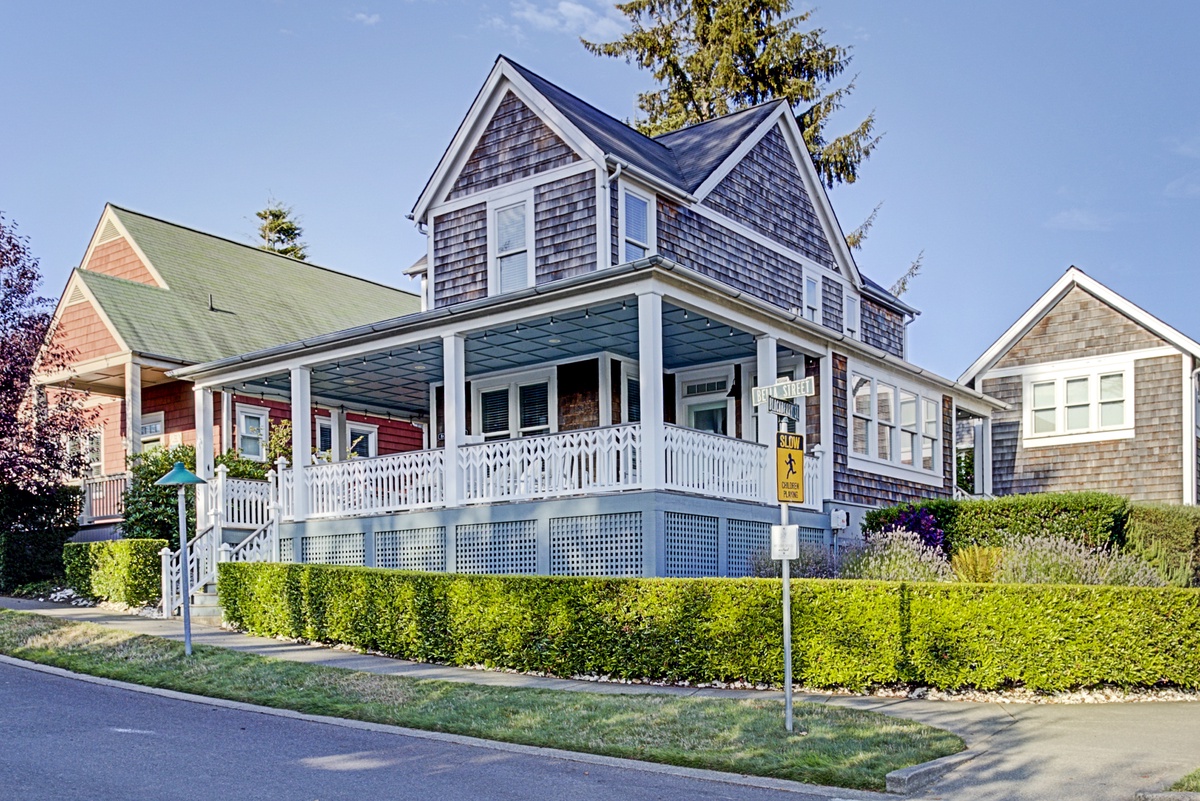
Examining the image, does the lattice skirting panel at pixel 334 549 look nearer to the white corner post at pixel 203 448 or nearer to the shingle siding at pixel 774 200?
the white corner post at pixel 203 448

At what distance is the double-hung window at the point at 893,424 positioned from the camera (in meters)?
20.8

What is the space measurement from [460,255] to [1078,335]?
15.4 meters

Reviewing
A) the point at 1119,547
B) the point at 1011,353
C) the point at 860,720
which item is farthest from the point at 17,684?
the point at 1011,353

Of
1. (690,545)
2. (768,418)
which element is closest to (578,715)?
(690,545)

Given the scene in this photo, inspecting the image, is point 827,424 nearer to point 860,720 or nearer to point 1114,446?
point 860,720

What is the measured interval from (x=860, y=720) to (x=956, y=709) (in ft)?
5.03

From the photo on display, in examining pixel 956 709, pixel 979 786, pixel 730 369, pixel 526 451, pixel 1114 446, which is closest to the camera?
pixel 979 786

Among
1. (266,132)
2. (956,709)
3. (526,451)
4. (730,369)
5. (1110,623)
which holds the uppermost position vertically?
(266,132)

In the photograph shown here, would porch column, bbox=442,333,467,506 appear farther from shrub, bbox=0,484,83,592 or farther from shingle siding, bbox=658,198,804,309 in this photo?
shrub, bbox=0,484,83,592

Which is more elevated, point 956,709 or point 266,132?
point 266,132

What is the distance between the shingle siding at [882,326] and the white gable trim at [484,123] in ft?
32.1

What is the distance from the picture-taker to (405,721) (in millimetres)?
10836

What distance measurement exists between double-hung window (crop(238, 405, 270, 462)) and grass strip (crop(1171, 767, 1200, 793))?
22045mm

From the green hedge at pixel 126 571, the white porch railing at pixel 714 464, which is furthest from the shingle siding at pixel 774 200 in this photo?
the green hedge at pixel 126 571
